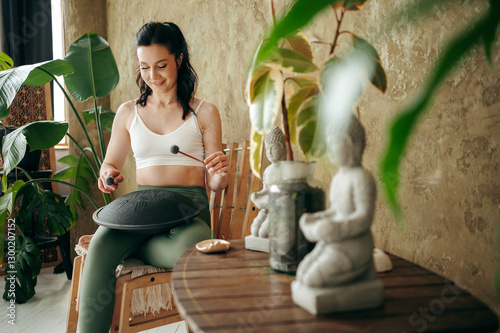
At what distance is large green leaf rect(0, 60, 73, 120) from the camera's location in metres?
1.99

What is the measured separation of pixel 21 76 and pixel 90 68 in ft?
1.93

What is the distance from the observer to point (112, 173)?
5.12 ft

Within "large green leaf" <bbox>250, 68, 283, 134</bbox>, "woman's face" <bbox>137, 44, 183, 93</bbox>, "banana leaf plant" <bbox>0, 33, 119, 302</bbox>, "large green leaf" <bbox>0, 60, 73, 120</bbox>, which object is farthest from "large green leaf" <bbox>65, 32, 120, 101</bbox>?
"large green leaf" <bbox>250, 68, 283, 134</bbox>

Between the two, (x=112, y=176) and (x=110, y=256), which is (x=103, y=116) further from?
(x=110, y=256)

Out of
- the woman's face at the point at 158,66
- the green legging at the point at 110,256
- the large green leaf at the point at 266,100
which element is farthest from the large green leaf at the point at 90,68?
the large green leaf at the point at 266,100

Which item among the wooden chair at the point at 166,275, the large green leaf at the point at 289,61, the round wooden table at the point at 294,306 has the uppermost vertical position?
the large green leaf at the point at 289,61

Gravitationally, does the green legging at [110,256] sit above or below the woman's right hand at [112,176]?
below

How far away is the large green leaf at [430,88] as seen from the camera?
0.29 metres

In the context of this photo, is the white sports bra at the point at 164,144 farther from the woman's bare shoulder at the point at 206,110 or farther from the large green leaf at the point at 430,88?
the large green leaf at the point at 430,88

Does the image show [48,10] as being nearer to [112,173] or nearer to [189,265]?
[112,173]

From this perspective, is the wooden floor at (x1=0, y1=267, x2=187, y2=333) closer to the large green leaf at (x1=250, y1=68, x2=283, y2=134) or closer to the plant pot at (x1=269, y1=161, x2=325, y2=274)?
the plant pot at (x1=269, y1=161, x2=325, y2=274)

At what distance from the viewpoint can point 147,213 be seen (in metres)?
1.23

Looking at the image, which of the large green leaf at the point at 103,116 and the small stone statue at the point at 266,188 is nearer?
the small stone statue at the point at 266,188

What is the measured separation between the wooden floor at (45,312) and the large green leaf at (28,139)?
2.94 ft
